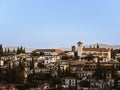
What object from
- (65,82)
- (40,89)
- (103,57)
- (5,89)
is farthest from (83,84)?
(103,57)

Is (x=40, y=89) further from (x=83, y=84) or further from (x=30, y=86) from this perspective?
(x=83, y=84)

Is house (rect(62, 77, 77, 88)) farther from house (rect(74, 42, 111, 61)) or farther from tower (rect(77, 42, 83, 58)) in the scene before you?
tower (rect(77, 42, 83, 58))

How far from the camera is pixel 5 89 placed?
28891mm

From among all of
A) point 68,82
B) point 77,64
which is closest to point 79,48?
point 77,64

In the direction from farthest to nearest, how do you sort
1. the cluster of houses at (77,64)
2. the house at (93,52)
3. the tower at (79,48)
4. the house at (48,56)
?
the tower at (79,48) → the house at (93,52) → the house at (48,56) → the cluster of houses at (77,64)

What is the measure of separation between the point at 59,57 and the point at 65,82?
48.9ft

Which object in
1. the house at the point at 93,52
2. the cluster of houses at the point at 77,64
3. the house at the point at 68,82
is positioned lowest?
the house at the point at 68,82

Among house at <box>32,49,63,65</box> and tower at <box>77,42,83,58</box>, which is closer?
house at <box>32,49,63,65</box>

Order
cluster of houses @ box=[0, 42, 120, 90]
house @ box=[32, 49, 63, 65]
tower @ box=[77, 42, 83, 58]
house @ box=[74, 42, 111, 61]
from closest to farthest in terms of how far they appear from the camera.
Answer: cluster of houses @ box=[0, 42, 120, 90] → house @ box=[32, 49, 63, 65] → house @ box=[74, 42, 111, 61] → tower @ box=[77, 42, 83, 58]

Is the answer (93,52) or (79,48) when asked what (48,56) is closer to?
(79,48)

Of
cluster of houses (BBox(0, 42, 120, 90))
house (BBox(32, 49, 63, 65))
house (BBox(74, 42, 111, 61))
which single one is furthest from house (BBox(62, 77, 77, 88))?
house (BBox(74, 42, 111, 61))

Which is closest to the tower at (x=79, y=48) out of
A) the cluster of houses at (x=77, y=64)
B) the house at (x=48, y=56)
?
the cluster of houses at (x=77, y=64)

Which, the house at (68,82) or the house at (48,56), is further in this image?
the house at (48,56)

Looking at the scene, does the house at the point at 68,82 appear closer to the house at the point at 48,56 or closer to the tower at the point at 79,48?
the house at the point at 48,56
